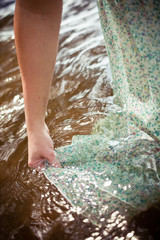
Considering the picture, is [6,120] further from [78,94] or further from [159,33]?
[159,33]

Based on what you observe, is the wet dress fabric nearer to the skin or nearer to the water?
the water

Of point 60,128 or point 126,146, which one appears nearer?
point 126,146

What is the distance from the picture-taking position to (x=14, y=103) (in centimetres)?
238

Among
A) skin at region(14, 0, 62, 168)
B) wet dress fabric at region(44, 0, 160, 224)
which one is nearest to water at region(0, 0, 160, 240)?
wet dress fabric at region(44, 0, 160, 224)

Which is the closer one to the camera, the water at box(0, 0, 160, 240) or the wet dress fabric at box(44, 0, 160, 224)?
the wet dress fabric at box(44, 0, 160, 224)

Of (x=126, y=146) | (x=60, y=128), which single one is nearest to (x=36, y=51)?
(x=126, y=146)

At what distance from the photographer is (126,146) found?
4.76 ft

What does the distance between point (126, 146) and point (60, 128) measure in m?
0.65

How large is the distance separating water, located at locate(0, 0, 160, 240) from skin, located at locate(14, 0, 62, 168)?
337mm

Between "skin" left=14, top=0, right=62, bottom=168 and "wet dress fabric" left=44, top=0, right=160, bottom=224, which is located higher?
"skin" left=14, top=0, right=62, bottom=168

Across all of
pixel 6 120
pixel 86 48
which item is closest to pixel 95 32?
pixel 86 48

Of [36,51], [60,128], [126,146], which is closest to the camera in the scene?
[36,51]

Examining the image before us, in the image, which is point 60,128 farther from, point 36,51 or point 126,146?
point 36,51

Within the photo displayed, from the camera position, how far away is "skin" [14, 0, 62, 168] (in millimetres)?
1141
